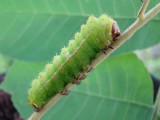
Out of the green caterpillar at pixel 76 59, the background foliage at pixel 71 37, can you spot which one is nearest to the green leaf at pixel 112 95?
the background foliage at pixel 71 37

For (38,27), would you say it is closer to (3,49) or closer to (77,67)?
(3,49)

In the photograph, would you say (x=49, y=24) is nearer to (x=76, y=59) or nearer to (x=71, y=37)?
(x=71, y=37)

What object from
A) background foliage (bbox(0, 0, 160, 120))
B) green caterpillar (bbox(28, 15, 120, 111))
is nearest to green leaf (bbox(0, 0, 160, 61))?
background foliage (bbox(0, 0, 160, 120))

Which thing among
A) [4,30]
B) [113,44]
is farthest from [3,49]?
[113,44]

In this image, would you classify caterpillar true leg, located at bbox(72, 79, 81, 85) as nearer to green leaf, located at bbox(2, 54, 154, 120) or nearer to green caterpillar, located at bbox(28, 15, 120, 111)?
green caterpillar, located at bbox(28, 15, 120, 111)

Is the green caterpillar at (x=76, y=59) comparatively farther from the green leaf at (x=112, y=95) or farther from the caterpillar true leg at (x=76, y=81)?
the green leaf at (x=112, y=95)

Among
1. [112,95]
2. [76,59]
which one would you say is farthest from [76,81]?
[112,95]

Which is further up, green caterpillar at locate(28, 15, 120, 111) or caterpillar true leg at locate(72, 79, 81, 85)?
green caterpillar at locate(28, 15, 120, 111)
